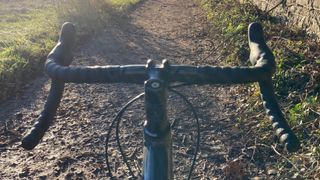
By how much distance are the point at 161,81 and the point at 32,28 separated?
7897 millimetres

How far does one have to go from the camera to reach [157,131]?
138 centimetres

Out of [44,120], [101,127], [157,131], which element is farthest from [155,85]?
[101,127]

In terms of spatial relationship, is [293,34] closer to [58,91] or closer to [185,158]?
[185,158]

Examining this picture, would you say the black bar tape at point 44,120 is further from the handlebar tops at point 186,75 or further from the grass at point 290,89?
the grass at point 290,89

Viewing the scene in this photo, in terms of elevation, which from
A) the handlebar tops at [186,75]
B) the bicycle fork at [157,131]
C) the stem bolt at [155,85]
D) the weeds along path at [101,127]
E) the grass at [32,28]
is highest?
the grass at [32,28]

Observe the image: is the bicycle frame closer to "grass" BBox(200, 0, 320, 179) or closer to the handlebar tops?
the handlebar tops

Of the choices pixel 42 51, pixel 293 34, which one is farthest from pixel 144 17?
pixel 293 34

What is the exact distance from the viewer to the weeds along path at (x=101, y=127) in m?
3.77

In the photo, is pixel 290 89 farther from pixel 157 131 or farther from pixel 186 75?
pixel 157 131

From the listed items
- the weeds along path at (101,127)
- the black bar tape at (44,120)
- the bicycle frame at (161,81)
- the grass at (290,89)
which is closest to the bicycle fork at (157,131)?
the bicycle frame at (161,81)

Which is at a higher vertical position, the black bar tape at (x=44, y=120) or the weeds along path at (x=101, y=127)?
the weeds along path at (x=101, y=127)

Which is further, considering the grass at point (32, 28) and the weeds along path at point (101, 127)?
the grass at point (32, 28)

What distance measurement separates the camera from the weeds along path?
12.4ft

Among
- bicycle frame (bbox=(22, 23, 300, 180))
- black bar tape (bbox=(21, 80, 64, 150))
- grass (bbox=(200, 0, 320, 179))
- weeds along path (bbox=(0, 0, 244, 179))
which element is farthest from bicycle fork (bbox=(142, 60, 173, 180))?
grass (bbox=(200, 0, 320, 179))
